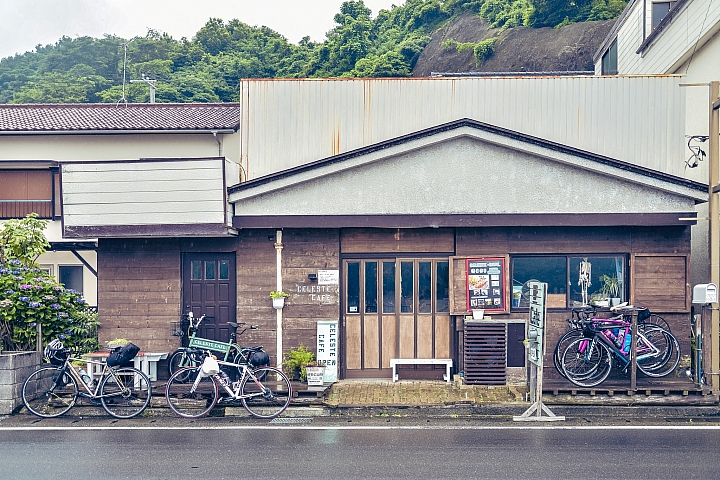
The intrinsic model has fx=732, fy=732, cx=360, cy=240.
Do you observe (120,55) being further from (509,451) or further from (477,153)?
(509,451)

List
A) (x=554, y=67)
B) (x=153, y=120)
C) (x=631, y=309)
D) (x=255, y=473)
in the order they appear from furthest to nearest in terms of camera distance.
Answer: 1. (x=554, y=67)
2. (x=153, y=120)
3. (x=631, y=309)
4. (x=255, y=473)

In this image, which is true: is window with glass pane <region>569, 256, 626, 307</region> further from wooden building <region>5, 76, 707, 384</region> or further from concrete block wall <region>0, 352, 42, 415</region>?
concrete block wall <region>0, 352, 42, 415</region>

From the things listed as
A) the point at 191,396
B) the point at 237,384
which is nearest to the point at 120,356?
the point at 191,396

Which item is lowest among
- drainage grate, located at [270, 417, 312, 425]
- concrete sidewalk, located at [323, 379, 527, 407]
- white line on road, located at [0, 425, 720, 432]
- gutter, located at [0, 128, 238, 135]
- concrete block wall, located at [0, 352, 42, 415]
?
drainage grate, located at [270, 417, 312, 425]

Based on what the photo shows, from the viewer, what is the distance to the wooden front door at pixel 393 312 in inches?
556

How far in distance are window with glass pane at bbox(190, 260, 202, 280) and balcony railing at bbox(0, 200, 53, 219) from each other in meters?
6.68

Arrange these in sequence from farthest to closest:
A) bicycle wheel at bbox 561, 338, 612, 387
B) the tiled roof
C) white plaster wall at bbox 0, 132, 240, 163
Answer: white plaster wall at bbox 0, 132, 240, 163 < the tiled roof < bicycle wheel at bbox 561, 338, 612, 387

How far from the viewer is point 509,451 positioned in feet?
31.2

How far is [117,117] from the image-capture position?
20.6 m

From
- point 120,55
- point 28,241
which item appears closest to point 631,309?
point 28,241

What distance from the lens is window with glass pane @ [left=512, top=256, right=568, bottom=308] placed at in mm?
13969

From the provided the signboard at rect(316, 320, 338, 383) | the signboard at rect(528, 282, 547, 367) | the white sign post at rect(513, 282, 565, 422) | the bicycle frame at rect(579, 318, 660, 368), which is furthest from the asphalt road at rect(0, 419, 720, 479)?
the signboard at rect(316, 320, 338, 383)

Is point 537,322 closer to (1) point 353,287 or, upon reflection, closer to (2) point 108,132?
(1) point 353,287

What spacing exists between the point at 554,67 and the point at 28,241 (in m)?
38.4
